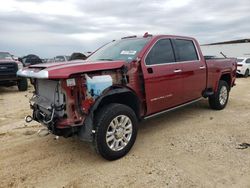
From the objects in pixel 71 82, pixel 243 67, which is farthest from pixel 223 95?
pixel 243 67

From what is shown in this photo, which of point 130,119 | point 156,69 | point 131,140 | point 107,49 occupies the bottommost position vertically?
point 131,140

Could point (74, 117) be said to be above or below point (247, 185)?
above

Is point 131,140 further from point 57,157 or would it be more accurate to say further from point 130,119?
point 57,157

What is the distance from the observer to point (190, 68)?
570cm

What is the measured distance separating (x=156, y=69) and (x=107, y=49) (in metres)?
1.24

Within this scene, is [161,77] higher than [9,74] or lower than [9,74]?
lower

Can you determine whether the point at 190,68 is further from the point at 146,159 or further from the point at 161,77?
the point at 146,159

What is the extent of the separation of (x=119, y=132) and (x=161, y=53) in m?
1.80

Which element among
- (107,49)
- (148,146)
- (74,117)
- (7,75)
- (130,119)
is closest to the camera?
(74,117)

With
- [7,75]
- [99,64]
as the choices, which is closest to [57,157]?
[99,64]

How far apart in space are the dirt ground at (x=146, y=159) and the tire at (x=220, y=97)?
0.97 metres

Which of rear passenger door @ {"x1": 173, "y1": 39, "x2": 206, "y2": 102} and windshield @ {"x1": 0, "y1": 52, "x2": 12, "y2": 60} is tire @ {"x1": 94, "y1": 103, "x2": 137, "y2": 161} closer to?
rear passenger door @ {"x1": 173, "y1": 39, "x2": 206, "y2": 102}

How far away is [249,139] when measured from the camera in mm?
4930

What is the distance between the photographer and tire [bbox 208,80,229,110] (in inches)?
274
